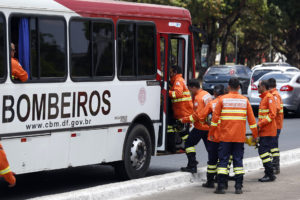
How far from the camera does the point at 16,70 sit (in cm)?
920

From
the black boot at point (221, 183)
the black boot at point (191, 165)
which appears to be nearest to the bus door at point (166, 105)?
the black boot at point (191, 165)

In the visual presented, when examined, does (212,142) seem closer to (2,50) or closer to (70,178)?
(70,178)

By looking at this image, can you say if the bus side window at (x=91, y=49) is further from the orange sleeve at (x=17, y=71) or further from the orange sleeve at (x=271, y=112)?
the orange sleeve at (x=271, y=112)

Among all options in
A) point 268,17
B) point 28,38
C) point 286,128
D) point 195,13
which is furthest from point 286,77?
point 268,17

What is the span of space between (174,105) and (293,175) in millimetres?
2221

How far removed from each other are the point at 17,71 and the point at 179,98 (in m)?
3.52

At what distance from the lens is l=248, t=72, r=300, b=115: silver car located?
2458 cm

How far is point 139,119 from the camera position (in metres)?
11.7

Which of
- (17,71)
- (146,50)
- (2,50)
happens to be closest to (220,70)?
(146,50)

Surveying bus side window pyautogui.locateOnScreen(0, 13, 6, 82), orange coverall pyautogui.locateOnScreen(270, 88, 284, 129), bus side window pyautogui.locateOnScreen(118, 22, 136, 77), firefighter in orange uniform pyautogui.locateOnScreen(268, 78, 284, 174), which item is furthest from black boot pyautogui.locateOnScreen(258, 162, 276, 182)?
bus side window pyautogui.locateOnScreen(0, 13, 6, 82)

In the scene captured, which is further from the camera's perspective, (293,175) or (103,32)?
(293,175)

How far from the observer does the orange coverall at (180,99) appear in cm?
1204

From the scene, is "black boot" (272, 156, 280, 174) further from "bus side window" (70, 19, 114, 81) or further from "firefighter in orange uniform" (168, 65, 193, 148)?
"bus side window" (70, 19, 114, 81)

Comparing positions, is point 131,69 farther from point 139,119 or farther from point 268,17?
point 268,17
